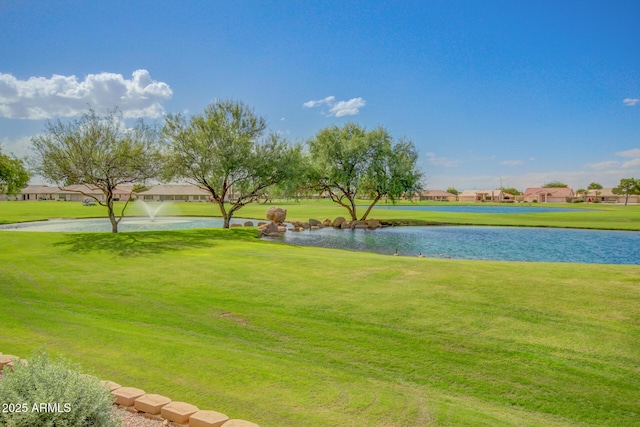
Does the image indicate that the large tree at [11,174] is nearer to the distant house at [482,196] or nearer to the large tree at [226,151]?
the large tree at [226,151]

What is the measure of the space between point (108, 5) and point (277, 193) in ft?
57.7

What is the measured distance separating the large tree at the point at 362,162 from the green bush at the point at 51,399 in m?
34.3

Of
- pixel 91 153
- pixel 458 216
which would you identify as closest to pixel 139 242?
pixel 91 153

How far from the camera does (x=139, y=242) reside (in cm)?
1828

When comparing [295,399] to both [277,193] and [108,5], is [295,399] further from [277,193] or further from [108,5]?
[277,193]

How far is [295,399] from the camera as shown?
15.9ft

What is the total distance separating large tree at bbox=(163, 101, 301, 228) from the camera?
84.6 feet

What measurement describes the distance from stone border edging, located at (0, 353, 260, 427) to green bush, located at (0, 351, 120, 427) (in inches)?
14.3

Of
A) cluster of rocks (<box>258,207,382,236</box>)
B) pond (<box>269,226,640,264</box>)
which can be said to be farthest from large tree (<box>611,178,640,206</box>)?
cluster of rocks (<box>258,207,382,236</box>)

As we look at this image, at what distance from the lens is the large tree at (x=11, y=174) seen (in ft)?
122

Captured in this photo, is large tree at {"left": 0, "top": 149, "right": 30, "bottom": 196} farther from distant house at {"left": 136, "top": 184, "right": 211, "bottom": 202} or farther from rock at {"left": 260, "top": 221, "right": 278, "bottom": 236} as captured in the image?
distant house at {"left": 136, "top": 184, "right": 211, "bottom": 202}

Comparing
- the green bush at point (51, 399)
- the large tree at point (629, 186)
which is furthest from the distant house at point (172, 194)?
the large tree at point (629, 186)

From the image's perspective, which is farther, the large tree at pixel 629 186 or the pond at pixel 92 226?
the large tree at pixel 629 186

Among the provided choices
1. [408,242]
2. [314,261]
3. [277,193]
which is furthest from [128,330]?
[277,193]
